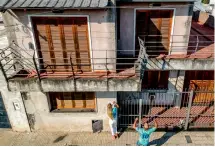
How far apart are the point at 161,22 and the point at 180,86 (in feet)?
12.9

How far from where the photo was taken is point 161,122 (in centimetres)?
1154

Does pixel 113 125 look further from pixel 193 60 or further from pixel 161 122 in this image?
pixel 193 60

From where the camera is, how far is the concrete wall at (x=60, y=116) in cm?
1052

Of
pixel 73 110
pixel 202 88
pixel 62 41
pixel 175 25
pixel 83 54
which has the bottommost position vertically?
pixel 73 110

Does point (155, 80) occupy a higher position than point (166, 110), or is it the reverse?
point (155, 80)

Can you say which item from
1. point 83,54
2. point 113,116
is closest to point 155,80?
point 113,116

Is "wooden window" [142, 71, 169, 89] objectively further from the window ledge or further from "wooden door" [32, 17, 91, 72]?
"wooden door" [32, 17, 91, 72]

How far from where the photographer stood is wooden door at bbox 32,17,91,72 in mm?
8945

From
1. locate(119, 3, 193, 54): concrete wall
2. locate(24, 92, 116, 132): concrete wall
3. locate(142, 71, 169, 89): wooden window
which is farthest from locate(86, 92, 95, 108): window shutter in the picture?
locate(142, 71, 169, 89): wooden window

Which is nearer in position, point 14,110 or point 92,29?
point 92,29

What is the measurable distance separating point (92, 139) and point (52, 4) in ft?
22.5

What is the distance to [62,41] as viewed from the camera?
9.35m

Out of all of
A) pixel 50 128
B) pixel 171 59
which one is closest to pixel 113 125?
pixel 50 128

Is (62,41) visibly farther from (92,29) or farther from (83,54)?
(92,29)
